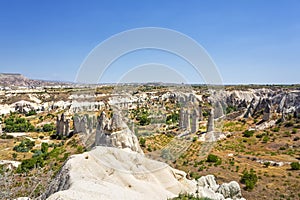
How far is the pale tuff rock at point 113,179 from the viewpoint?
749 cm

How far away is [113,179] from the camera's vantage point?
9.41 meters

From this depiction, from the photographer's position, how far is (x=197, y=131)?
3675 centimetres

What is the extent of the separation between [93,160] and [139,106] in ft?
167

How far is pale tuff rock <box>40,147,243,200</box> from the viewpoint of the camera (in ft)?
24.6

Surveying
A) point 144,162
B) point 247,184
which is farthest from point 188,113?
point 144,162

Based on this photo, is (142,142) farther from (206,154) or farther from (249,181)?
(249,181)

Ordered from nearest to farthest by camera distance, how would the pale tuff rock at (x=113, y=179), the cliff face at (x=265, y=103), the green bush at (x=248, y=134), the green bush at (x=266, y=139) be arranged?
the pale tuff rock at (x=113, y=179), the green bush at (x=266, y=139), the green bush at (x=248, y=134), the cliff face at (x=265, y=103)

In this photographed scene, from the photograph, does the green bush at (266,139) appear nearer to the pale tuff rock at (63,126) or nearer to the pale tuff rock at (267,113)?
the pale tuff rock at (267,113)

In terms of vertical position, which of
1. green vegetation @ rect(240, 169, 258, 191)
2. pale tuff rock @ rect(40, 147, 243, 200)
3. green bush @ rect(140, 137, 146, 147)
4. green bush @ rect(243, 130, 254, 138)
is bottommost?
green bush @ rect(243, 130, 254, 138)

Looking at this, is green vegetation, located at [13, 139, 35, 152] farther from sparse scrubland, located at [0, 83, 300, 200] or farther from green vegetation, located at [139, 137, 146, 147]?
green vegetation, located at [139, 137, 146, 147]

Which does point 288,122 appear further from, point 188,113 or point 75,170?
point 75,170

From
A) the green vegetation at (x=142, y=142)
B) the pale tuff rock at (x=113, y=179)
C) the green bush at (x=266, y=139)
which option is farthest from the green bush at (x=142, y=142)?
the green bush at (x=266, y=139)

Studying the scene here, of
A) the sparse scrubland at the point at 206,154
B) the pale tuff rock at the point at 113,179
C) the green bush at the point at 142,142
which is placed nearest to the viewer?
the pale tuff rock at the point at 113,179

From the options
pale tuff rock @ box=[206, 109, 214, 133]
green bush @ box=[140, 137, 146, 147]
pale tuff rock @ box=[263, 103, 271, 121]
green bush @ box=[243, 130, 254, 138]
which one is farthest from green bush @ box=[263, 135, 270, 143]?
green bush @ box=[140, 137, 146, 147]
